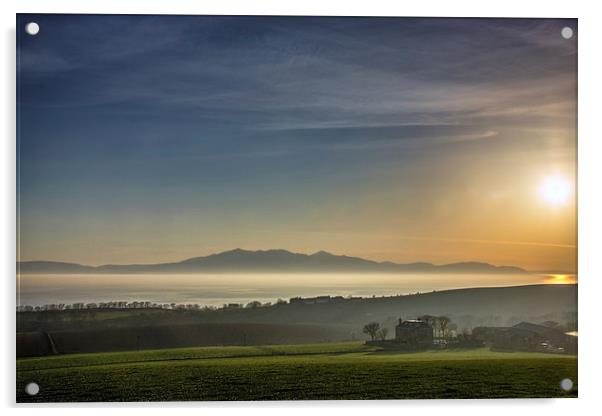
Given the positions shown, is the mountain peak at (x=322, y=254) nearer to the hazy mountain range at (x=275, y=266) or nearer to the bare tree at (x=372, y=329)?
the hazy mountain range at (x=275, y=266)

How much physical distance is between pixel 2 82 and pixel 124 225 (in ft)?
1.64

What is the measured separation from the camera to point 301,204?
2117 millimetres

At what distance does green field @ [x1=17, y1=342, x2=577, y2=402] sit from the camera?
6.73 feet

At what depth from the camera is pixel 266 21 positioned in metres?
2.11

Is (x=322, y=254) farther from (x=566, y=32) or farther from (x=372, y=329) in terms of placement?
(x=566, y=32)

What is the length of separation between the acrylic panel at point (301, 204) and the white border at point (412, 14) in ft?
0.10

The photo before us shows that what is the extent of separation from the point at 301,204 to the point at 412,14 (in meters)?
0.61

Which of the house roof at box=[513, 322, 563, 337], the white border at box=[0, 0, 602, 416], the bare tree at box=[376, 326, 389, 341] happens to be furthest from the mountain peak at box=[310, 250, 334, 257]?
the house roof at box=[513, 322, 563, 337]

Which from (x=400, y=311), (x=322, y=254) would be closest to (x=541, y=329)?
(x=400, y=311)

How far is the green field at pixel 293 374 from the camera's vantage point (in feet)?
6.73

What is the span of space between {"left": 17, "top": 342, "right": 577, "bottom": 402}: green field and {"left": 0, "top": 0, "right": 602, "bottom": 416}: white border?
0.03 metres

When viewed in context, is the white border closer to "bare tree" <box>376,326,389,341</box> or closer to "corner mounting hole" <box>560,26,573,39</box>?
"corner mounting hole" <box>560,26,573,39</box>

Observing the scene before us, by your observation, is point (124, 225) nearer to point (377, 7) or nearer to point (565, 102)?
point (377, 7)

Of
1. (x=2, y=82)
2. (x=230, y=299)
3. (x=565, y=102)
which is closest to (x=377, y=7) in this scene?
(x=565, y=102)
